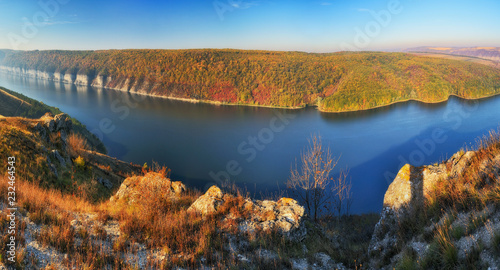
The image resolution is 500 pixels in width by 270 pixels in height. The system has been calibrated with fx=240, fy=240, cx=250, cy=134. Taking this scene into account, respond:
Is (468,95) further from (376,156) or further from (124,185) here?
(124,185)

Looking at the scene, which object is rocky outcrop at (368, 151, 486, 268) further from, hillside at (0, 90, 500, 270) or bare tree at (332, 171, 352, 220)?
bare tree at (332, 171, 352, 220)

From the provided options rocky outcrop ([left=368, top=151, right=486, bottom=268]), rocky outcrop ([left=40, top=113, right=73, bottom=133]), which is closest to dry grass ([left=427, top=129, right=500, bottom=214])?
rocky outcrop ([left=368, top=151, right=486, bottom=268])

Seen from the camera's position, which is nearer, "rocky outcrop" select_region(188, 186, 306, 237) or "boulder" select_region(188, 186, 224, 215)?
"rocky outcrop" select_region(188, 186, 306, 237)

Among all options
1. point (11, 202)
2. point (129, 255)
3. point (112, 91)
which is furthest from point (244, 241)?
point (112, 91)

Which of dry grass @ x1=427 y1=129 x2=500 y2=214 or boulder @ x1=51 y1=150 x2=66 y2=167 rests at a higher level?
dry grass @ x1=427 y1=129 x2=500 y2=214

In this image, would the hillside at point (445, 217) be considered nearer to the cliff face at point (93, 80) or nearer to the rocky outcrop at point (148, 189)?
the rocky outcrop at point (148, 189)

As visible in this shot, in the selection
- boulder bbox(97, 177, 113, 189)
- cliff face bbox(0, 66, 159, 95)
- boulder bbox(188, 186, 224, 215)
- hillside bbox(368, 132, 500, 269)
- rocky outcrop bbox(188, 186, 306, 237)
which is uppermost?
cliff face bbox(0, 66, 159, 95)
